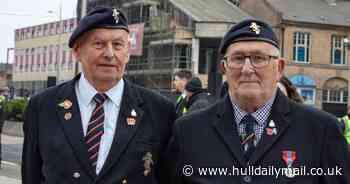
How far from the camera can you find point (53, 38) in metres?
67.6

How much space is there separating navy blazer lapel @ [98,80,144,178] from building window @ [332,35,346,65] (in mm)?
45556

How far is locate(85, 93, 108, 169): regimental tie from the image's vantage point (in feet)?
12.5

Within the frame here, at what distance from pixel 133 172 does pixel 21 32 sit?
76420mm

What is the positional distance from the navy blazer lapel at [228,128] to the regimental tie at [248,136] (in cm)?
3

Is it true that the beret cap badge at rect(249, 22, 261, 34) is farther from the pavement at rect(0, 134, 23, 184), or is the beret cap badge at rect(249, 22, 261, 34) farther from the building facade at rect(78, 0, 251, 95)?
the building facade at rect(78, 0, 251, 95)

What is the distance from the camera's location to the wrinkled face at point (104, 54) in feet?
12.4

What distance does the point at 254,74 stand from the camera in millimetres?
3574

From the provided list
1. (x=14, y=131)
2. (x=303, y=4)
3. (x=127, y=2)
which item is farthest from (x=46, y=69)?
(x=14, y=131)

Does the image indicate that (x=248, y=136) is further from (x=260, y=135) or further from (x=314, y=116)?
(x=314, y=116)

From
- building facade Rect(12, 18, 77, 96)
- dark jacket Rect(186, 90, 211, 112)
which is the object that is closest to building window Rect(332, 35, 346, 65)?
building facade Rect(12, 18, 77, 96)

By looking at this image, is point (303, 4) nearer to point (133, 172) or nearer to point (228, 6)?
point (228, 6)

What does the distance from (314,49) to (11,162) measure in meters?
34.7

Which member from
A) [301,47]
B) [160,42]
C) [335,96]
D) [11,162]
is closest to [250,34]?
[11,162]

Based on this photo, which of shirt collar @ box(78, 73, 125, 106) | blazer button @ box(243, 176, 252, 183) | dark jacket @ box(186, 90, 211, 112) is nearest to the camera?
blazer button @ box(243, 176, 252, 183)
